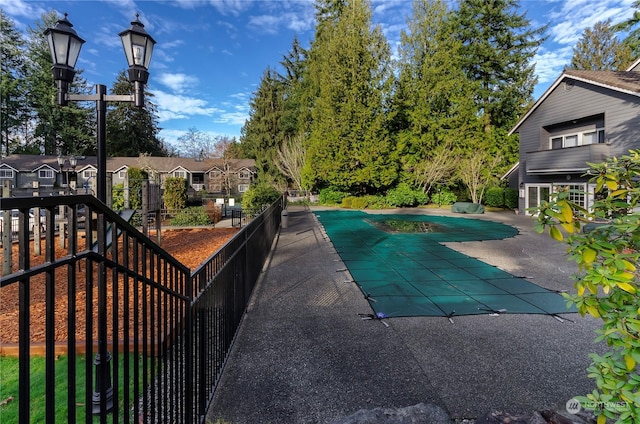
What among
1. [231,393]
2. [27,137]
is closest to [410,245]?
[231,393]

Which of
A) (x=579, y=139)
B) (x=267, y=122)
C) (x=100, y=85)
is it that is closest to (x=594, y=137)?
(x=579, y=139)

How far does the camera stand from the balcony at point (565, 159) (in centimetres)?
1363

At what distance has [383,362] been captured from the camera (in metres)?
3.01

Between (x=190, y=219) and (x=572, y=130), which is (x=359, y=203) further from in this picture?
(x=190, y=219)

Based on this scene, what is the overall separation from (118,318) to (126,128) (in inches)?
1968

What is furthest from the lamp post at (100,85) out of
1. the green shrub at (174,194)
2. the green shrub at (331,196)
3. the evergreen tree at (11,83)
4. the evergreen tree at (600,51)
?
the evergreen tree at (11,83)

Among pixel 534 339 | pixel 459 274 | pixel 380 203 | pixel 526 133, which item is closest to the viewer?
pixel 534 339

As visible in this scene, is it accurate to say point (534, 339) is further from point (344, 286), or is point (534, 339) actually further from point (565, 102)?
point (565, 102)

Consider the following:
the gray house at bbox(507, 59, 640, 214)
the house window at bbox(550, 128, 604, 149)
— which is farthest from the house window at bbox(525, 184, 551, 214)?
the house window at bbox(550, 128, 604, 149)

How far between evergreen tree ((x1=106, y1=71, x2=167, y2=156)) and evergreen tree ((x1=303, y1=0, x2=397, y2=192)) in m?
29.4

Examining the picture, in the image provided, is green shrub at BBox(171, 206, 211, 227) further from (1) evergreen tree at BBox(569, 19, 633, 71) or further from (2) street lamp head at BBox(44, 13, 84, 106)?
(1) evergreen tree at BBox(569, 19, 633, 71)

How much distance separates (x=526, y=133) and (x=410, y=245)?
1431 centimetres

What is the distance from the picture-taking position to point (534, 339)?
3.47 metres

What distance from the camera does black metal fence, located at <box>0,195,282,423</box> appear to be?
37.8 inches
